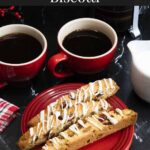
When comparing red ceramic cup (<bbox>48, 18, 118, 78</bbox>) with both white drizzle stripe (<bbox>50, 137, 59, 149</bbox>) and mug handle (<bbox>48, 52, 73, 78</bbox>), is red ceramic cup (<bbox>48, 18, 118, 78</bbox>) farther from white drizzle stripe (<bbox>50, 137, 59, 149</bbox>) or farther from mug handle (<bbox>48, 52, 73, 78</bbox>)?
white drizzle stripe (<bbox>50, 137, 59, 149</bbox>)

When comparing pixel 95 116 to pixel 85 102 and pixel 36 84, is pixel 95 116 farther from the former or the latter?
pixel 36 84

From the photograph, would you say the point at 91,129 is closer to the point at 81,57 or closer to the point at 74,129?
the point at 74,129

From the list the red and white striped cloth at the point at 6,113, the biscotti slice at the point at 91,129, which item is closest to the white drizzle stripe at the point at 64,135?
the biscotti slice at the point at 91,129

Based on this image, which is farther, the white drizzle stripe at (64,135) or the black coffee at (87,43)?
the black coffee at (87,43)

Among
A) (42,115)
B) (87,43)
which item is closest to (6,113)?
(42,115)

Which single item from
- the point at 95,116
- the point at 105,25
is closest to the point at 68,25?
the point at 105,25

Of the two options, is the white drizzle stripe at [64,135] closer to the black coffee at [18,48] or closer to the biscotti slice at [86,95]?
the biscotti slice at [86,95]
